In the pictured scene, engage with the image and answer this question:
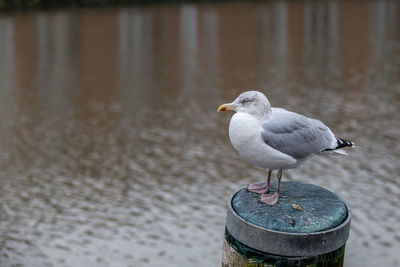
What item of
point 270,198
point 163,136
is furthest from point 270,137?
point 163,136

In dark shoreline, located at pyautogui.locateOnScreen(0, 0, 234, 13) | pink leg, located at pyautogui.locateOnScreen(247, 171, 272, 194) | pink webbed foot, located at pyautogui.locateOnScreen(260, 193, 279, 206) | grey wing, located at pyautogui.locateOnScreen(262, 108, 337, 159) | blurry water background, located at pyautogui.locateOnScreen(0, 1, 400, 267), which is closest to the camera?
pink webbed foot, located at pyautogui.locateOnScreen(260, 193, 279, 206)

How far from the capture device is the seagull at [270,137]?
419 centimetres

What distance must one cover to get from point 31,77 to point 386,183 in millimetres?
14881

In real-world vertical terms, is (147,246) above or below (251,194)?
below

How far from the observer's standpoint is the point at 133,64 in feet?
75.8

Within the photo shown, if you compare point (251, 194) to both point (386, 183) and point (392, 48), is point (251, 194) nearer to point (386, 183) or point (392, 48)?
point (386, 183)

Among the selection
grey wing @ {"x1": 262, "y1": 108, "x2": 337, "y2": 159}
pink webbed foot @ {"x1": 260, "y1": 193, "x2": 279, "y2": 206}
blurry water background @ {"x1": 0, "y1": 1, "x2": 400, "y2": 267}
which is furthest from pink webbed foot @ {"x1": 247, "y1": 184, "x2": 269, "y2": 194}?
blurry water background @ {"x1": 0, "y1": 1, "x2": 400, "y2": 267}

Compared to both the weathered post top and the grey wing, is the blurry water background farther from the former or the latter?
the weathered post top

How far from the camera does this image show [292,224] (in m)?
3.75

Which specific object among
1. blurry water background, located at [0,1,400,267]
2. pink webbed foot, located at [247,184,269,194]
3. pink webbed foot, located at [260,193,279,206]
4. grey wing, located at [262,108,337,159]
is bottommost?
blurry water background, located at [0,1,400,267]

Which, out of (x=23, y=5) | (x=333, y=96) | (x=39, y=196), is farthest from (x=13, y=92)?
(x=23, y=5)

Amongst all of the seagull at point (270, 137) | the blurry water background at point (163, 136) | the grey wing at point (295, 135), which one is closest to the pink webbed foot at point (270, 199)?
the seagull at point (270, 137)

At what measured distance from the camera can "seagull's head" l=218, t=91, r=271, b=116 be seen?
164 inches

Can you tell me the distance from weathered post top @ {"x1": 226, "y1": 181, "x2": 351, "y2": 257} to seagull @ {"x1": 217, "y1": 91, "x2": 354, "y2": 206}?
6.6 inches
